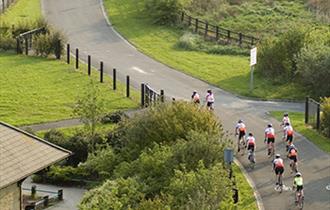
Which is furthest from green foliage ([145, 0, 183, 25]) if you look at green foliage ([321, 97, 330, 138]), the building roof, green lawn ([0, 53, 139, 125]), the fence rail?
the building roof

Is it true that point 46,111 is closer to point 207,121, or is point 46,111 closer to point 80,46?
point 207,121

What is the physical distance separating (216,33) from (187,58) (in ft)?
20.1

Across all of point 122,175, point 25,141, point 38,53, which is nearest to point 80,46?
point 38,53

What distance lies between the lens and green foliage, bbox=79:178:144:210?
25.3 meters

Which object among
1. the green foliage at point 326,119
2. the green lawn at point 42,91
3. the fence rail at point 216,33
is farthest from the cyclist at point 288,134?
the fence rail at point 216,33

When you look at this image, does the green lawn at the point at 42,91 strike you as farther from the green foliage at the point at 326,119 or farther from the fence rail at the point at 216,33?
the fence rail at the point at 216,33

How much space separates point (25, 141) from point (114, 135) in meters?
9.71

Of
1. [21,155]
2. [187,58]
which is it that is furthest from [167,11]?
[21,155]

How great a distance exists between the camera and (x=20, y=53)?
2000 inches

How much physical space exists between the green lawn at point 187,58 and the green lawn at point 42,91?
19.6ft

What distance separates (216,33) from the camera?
188 feet

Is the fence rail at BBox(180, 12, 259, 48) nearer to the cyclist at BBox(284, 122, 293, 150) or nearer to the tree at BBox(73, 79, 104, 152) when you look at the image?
the cyclist at BBox(284, 122, 293, 150)

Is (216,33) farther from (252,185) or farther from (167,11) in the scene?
(252,185)

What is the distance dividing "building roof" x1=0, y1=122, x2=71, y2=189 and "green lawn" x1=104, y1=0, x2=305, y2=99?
21.5 m
